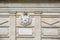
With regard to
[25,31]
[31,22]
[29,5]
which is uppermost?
[29,5]

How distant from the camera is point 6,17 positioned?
2.71m

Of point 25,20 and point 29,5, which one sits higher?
point 29,5

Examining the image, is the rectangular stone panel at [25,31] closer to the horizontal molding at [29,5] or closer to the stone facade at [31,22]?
the stone facade at [31,22]

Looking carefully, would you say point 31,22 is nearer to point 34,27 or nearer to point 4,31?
point 34,27

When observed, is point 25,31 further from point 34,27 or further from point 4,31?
point 4,31

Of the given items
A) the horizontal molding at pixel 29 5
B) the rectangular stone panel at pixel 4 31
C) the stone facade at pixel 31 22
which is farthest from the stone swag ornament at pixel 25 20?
the rectangular stone panel at pixel 4 31

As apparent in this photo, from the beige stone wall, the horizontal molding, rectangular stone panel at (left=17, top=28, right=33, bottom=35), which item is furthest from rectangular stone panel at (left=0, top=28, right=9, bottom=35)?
the horizontal molding

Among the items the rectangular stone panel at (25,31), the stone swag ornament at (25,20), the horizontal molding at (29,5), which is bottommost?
the rectangular stone panel at (25,31)

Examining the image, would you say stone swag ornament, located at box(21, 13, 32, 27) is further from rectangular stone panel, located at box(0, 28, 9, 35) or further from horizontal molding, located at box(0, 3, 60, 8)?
rectangular stone panel, located at box(0, 28, 9, 35)

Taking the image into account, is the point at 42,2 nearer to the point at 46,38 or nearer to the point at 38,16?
the point at 38,16

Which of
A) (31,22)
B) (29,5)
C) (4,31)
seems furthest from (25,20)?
(4,31)

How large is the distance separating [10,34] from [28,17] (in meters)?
0.38

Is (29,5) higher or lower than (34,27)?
higher

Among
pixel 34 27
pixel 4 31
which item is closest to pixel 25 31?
pixel 34 27
